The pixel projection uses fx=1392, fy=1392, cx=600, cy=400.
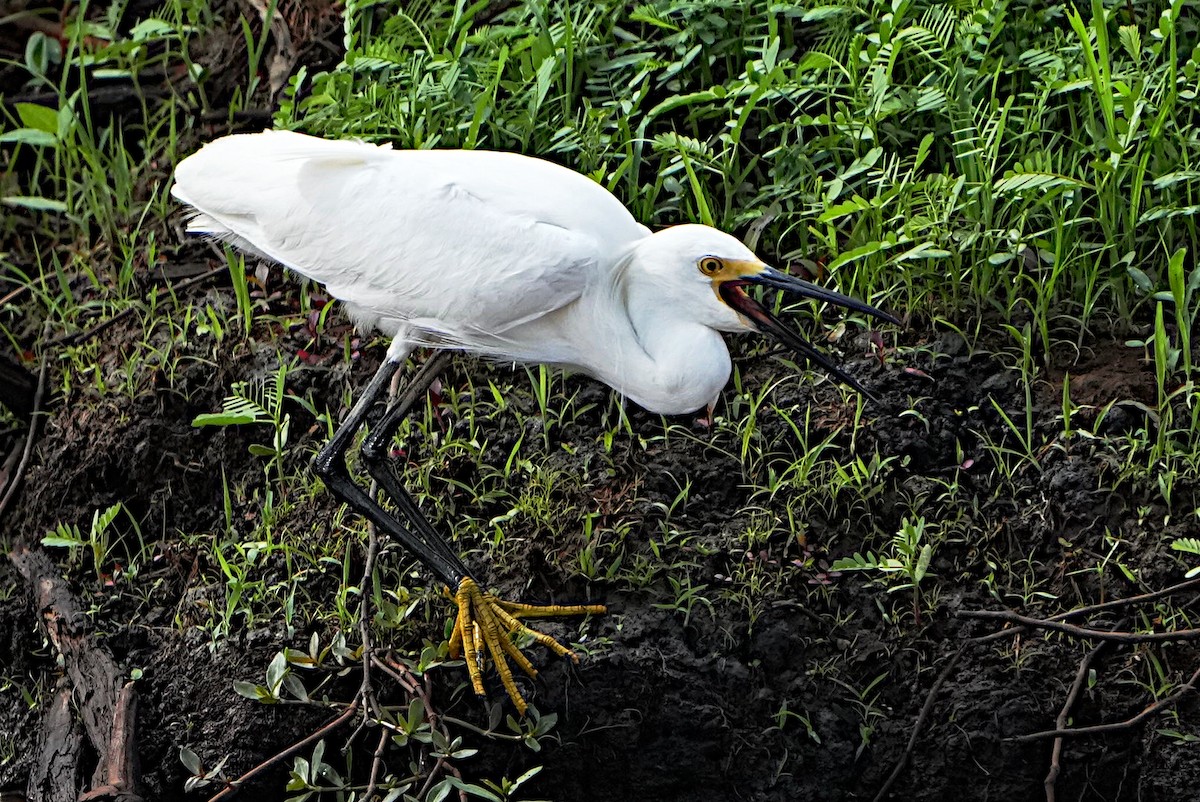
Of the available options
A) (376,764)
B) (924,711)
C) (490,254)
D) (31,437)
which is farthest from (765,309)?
(31,437)

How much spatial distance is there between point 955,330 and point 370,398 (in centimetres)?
145

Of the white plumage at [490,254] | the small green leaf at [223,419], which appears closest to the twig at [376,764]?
the white plumage at [490,254]

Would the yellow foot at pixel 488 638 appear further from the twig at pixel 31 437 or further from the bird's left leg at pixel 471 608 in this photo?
the twig at pixel 31 437

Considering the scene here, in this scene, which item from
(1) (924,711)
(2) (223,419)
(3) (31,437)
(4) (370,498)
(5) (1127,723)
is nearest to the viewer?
(5) (1127,723)

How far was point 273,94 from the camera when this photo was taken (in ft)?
14.6

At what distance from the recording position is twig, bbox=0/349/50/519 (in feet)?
12.0

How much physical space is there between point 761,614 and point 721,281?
76 cm

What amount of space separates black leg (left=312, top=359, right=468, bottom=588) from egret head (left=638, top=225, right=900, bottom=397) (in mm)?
702

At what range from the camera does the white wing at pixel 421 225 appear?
2.80m

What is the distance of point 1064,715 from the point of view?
9.09 ft

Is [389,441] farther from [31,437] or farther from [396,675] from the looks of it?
[31,437]

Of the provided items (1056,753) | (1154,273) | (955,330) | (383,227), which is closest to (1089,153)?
(1154,273)

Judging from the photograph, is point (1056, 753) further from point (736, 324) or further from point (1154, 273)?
point (1154, 273)

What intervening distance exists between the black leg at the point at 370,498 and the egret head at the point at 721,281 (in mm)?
702
